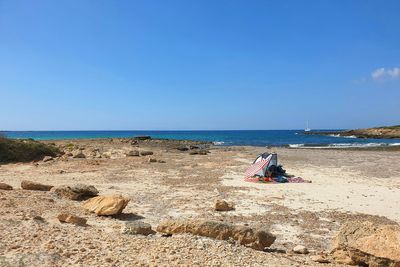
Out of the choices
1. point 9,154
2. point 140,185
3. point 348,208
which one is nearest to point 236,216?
point 348,208

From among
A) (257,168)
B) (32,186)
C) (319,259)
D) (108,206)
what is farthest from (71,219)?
(257,168)

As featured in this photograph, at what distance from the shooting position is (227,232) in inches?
309

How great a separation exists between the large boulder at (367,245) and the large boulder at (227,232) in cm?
136

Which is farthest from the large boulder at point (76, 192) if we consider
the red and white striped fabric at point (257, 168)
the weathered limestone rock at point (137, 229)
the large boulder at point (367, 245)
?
the red and white striped fabric at point (257, 168)

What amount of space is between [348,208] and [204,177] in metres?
7.93

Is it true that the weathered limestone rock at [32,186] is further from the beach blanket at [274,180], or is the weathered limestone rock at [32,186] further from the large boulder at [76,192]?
the beach blanket at [274,180]

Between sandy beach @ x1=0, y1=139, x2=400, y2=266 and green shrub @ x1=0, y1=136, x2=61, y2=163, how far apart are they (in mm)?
1631

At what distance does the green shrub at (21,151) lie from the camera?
80.7 feet

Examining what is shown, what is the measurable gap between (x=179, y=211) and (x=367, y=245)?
587 centimetres

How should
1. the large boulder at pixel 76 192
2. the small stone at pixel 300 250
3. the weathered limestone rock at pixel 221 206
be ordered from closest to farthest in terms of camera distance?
the small stone at pixel 300 250 → the weathered limestone rock at pixel 221 206 → the large boulder at pixel 76 192

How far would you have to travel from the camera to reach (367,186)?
55.3 feet

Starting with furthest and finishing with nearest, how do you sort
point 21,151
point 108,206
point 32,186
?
point 21,151 → point 32,186 → point 108,206

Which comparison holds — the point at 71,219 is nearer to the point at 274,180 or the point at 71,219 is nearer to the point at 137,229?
the point at 137,229

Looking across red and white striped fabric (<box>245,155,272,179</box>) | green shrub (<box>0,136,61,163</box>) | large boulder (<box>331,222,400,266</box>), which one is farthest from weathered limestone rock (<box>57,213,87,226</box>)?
green shrub (<box>0,136,61,163</box>)
